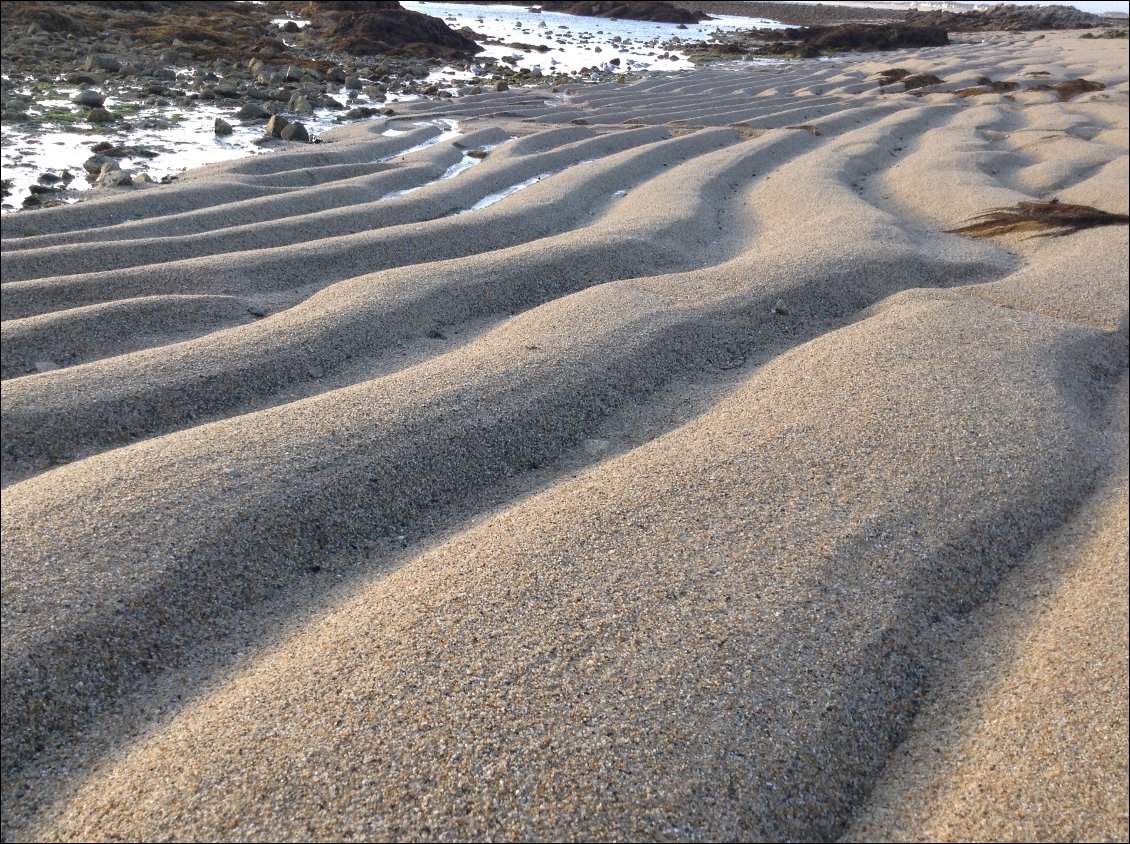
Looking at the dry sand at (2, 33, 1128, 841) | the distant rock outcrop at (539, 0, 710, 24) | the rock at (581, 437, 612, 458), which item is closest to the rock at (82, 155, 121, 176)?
the dry sand at (2, 33, 1128, 841)

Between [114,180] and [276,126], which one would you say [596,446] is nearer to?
[114,180]

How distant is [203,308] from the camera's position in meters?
3.23

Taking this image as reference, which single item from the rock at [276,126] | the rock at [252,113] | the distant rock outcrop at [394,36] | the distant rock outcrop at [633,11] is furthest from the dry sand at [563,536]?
the distant rock outcrop at [633,11]

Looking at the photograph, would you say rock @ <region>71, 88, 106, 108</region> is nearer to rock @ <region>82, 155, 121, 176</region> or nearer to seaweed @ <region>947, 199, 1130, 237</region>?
rock @ <region>82, 155, 121, 176</region>

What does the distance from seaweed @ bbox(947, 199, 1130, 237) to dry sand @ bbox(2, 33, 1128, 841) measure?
0.79 ft

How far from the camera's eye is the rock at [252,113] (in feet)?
25.0

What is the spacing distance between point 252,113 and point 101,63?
11.2 ft

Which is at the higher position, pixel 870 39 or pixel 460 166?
pixel 870 39

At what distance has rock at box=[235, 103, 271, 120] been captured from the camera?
761 cm

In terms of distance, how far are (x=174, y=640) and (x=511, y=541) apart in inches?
30.7

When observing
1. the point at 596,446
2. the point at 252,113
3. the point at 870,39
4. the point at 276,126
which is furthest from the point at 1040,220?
the point at 870,39

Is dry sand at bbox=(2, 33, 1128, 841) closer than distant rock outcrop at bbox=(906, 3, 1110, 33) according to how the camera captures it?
Yes

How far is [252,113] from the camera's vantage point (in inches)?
301

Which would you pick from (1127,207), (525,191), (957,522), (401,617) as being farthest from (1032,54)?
(401,617)
